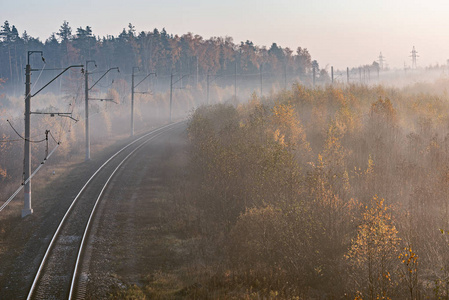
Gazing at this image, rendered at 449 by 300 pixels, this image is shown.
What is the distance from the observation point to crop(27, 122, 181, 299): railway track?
48.6 ft

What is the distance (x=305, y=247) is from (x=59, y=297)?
993 cm

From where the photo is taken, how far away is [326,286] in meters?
16.1

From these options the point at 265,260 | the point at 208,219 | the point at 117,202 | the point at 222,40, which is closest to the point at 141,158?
the point at 117,202

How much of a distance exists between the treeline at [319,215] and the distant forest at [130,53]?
6601cm

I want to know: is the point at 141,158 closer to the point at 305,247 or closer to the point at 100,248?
the point at 100,248

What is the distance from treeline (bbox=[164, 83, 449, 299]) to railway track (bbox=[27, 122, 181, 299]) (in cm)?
475

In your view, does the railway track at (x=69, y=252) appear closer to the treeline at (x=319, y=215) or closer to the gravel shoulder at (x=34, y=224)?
the gravel shoulder at (x=34, y=224)

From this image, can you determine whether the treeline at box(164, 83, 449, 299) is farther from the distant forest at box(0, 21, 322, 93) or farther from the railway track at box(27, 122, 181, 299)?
the distant forest at box(0, 21, 322, 93)

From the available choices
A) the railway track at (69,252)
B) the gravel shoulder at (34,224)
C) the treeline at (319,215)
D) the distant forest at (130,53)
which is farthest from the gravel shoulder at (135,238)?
the distant forest at (130,53)

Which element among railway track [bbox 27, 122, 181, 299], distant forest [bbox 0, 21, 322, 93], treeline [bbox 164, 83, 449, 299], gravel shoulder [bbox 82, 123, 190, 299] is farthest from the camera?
distant forest [bbox 0, 21, 322, 93]

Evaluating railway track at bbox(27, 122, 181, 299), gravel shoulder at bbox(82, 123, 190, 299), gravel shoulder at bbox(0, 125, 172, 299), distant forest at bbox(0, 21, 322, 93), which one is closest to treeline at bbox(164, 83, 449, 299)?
gravel shoulder at bbox(82, 123, 190, 299)

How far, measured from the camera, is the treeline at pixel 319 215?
47.7 feet

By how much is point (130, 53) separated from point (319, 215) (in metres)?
95.4

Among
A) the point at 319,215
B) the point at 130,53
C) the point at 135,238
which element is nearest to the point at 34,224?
the point at 135,238
